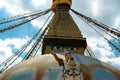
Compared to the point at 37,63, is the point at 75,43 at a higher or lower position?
lower

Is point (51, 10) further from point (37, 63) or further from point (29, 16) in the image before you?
point (37, 63)

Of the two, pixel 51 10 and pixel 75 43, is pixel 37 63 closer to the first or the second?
pixel 75 43

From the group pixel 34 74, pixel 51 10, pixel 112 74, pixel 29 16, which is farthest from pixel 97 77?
pixel 51 10

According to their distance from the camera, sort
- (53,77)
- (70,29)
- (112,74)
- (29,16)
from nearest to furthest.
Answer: (53,77)
(112,74)
(29,16)
(70,29)

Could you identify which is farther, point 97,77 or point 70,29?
point 70,29

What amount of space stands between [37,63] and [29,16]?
9236 mm

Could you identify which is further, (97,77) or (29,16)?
(29,16)

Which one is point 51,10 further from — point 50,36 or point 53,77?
point 53,77

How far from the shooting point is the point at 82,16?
2252 centimetres

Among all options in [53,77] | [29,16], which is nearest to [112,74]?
[53,77]

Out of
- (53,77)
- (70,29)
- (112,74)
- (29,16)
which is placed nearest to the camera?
(53,77)

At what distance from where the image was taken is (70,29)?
916 inches

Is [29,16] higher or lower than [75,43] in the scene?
higher

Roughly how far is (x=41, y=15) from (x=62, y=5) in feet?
9.34
